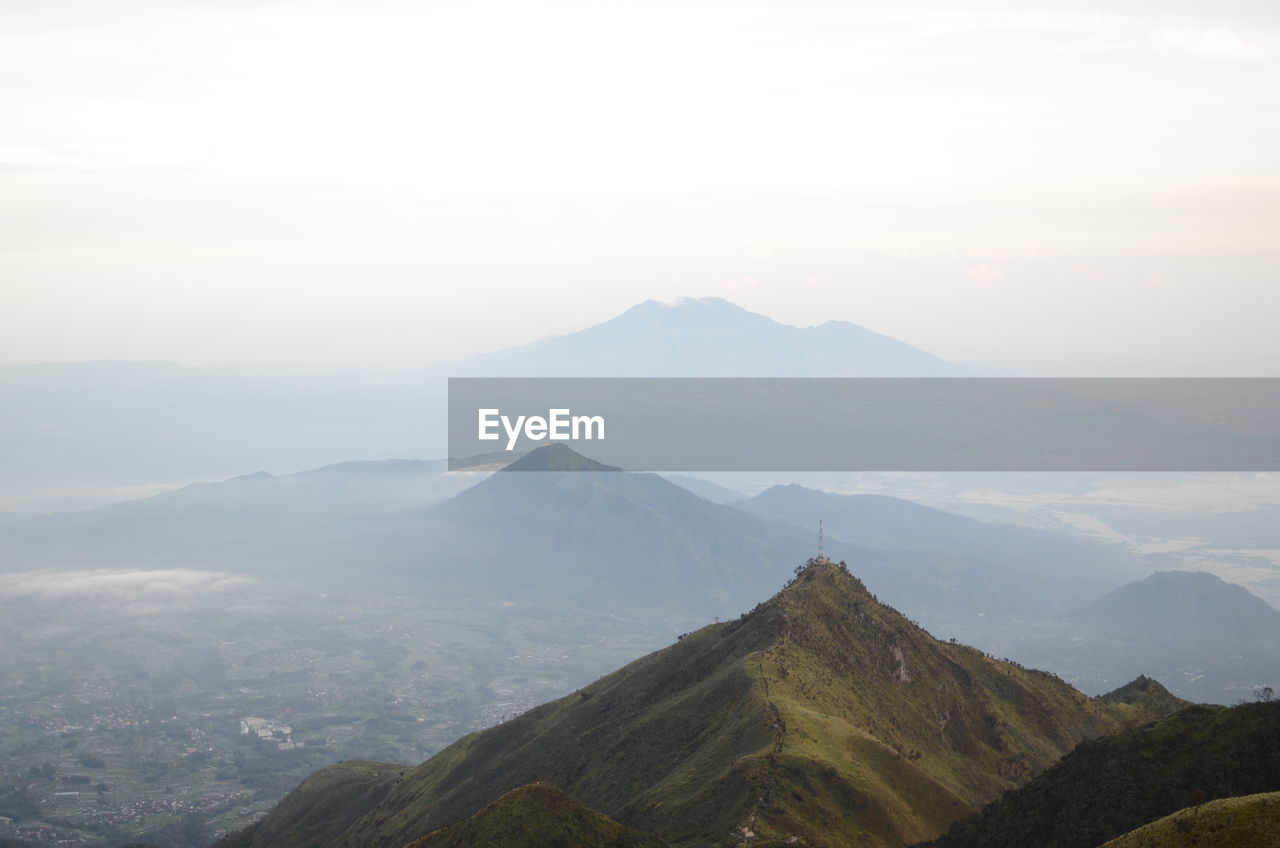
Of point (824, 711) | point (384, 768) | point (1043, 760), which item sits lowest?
point (384, 768)

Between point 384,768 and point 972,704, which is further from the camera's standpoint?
point 384,768

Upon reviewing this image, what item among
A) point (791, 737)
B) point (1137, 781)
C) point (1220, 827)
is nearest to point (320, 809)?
point (791, 737)

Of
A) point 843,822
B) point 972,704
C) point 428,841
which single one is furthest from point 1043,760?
point 428,841

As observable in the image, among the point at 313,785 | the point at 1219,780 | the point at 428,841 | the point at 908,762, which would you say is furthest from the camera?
the point at 313,785

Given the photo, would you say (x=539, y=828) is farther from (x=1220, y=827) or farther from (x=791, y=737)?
(x=1220, y=827)

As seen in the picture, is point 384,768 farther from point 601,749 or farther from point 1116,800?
point 1116,800

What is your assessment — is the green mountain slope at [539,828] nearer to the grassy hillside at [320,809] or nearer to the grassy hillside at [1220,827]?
the grassy hillside at [1220,827]
